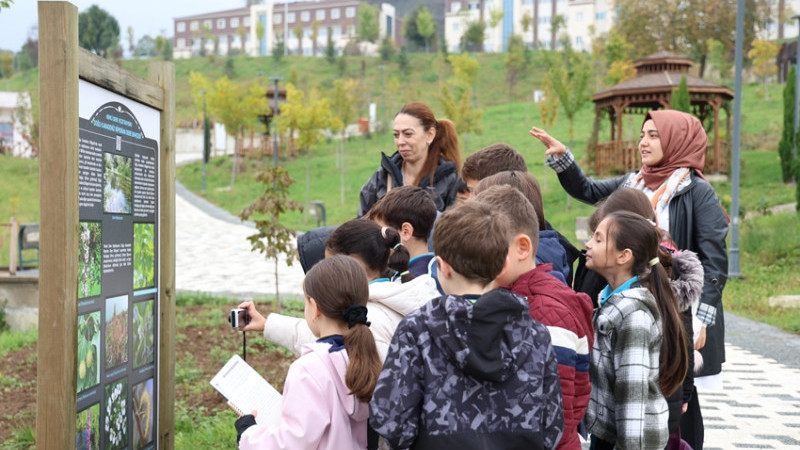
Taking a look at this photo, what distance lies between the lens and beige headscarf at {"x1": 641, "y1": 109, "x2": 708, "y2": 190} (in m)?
3.91

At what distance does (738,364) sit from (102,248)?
22.9 ft

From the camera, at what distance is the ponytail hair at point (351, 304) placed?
245 centimetres

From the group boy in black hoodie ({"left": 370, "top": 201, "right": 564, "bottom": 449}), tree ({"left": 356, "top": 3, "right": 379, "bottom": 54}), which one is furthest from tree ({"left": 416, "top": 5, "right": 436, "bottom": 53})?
boy in black hoodie ({"left": 370, "top": 201, "right": 564, "bottom": 449})

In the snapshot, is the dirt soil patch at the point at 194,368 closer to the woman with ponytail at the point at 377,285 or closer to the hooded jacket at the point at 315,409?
the woman with ponytail at the point at 377,285

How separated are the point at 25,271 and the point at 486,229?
14.3 metres

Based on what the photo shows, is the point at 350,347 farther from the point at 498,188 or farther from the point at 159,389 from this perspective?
the point at 159,389

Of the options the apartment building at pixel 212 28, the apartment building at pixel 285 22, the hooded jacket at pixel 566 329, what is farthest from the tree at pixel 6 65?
the hooded jacket at pixel 566 329

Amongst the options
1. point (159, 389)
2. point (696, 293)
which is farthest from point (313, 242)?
point (696, 293)

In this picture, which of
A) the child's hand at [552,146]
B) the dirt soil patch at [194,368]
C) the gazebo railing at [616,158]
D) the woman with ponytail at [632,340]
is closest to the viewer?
the woman with ponytail at [632,340]

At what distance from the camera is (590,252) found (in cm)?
308

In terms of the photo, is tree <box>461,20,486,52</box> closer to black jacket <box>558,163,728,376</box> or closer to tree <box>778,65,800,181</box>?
tree <box>778,65,800,181</box>

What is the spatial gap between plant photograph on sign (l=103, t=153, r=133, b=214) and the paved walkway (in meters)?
3.85

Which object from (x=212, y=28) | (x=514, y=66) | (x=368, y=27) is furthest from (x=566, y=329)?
(x=212, y=28)

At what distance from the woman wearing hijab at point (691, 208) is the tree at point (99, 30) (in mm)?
82802
